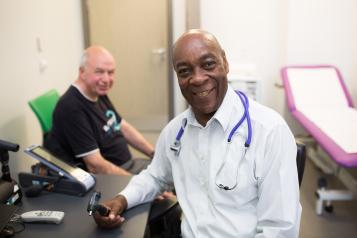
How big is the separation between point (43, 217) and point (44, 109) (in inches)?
46.7

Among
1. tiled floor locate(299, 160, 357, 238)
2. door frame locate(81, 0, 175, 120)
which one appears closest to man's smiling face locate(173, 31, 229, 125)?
tiled floor locate(299, 160, 357, 238)

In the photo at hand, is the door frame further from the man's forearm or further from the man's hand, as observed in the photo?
the man's hand

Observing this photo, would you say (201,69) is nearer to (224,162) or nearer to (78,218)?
(224,162)

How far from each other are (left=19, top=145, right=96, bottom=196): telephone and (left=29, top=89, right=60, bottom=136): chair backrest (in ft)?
2.31

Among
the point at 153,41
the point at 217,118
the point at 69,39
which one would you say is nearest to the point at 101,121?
the point at 217,118

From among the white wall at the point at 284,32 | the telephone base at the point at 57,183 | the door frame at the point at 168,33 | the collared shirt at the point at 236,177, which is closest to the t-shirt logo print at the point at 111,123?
the telephone base at the point at 57,183

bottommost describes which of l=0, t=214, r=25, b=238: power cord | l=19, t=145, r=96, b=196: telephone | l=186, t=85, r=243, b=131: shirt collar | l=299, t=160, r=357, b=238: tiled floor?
l=299, t=160, r=357, b=238: tiled floor

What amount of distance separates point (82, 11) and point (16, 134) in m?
1.88

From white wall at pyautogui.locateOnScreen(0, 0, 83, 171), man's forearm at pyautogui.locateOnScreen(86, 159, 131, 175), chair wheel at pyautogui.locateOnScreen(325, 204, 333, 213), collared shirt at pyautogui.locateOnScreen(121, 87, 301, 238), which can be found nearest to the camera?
collared shirt at pyautogui.locateOnScreen(121, 87, 301, 238)

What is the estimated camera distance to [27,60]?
93.2 inches

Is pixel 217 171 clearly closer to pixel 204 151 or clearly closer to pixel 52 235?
pixel 204 151

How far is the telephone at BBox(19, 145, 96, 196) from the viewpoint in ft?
4.66

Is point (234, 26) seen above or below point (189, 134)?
above

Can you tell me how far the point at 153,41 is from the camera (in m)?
3.76
